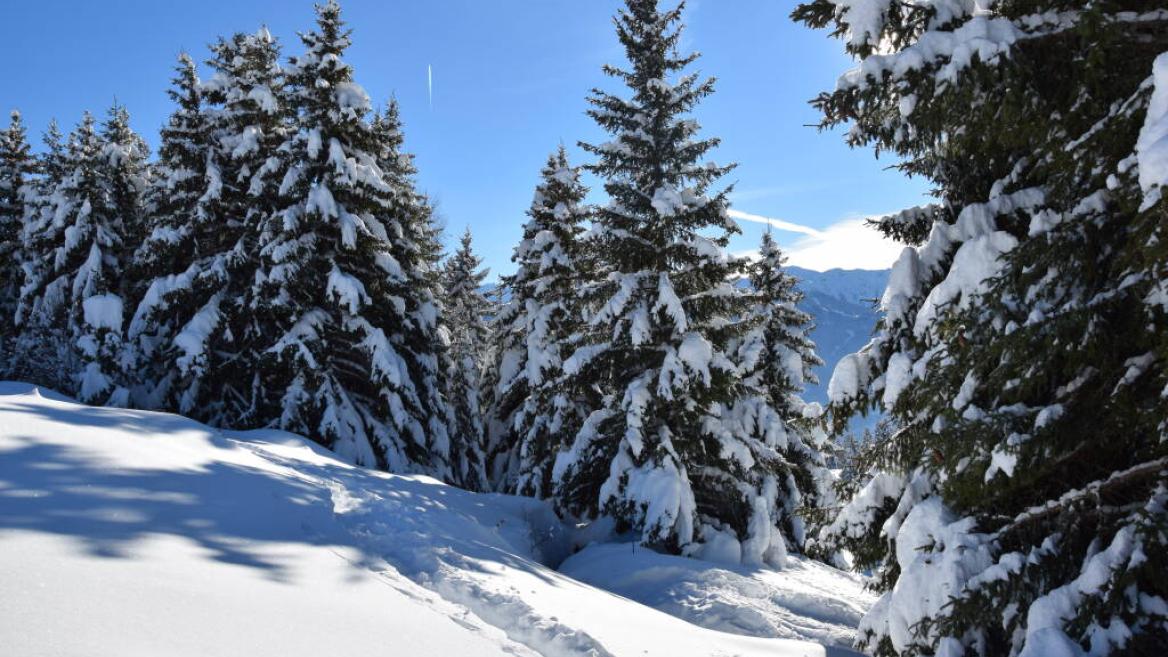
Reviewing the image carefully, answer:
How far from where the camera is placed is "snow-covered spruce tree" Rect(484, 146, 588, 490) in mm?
18109

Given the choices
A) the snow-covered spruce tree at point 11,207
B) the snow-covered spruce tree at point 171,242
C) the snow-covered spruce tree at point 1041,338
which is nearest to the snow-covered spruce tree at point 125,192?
the snow-covered spruce tree at point 171,242

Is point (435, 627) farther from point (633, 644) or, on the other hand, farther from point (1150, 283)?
point (1150, 283)

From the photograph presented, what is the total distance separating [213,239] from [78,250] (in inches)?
276

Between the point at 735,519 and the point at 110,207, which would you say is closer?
the point at 735,519

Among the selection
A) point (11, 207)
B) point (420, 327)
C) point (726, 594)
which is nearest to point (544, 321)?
point (420, 327)

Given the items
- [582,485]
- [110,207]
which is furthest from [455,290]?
[582,485]

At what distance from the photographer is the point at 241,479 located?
743 cm

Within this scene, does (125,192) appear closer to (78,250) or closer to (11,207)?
(78,250)

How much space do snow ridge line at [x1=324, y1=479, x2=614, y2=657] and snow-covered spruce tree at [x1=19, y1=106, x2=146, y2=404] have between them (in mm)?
14821

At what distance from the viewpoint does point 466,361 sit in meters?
27.9

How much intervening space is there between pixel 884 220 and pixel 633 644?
5588 millimetres

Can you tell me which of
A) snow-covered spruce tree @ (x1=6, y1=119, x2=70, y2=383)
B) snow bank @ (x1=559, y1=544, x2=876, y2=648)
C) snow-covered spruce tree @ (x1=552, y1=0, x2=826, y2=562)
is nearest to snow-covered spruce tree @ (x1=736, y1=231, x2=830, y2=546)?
snow-covered spruce tree @ (x1=552, y1=0, x2=826, y2=562)

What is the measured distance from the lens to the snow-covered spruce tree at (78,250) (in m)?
20.3

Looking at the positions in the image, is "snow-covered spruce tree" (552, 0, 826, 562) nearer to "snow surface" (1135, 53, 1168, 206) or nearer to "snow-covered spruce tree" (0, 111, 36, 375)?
"snow surface" (1135, 53, 1168, 206)
